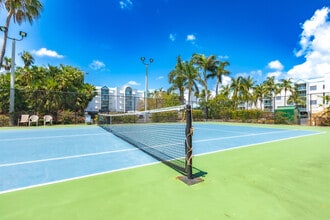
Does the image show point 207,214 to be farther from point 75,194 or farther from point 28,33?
point 28,33

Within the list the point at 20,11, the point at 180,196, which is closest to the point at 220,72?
the point at 20,11

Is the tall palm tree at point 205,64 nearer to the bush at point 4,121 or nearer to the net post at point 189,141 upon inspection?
the bush at point 4,121

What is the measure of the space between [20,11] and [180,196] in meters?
18.6

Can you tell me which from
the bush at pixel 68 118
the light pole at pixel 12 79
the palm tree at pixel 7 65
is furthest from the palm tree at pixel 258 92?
the palm tree at pixel 7 65

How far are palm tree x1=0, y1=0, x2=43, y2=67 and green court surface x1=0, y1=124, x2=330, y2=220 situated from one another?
15756 mm

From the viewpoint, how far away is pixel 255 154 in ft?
14.4

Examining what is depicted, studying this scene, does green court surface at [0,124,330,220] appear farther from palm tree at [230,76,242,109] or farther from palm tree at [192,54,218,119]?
palm tree at [230,76,242,109]

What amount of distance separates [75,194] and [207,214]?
1728 millimetres

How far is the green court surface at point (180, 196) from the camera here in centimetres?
183

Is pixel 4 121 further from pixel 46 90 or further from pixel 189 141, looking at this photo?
pixel 189 141

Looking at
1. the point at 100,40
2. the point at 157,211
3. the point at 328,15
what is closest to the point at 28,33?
the point at 100,40

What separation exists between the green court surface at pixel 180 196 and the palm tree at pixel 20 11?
15.8 m

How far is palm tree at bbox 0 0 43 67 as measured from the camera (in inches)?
494

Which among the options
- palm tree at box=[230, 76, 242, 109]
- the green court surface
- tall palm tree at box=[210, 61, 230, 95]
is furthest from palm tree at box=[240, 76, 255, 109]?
the green court surface
